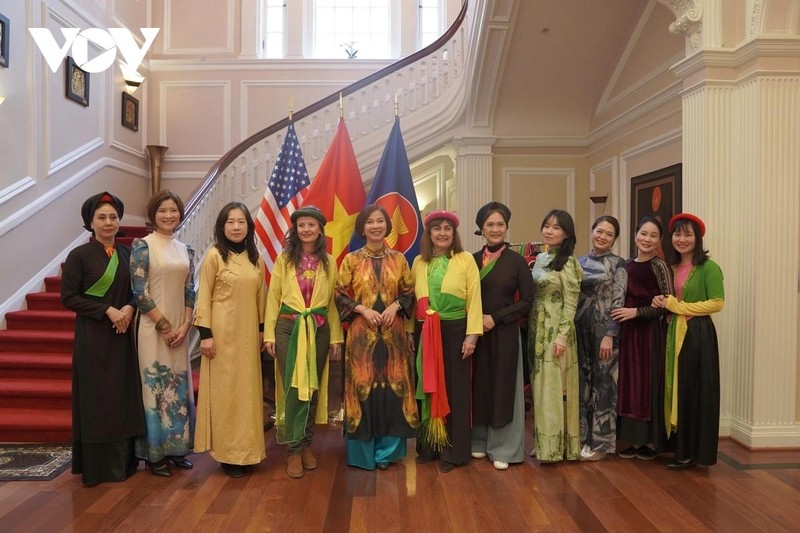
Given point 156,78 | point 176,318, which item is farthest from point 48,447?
point 156,78

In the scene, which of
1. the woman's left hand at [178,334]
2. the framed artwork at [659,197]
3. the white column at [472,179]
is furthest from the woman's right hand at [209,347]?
the white column at [472,179]

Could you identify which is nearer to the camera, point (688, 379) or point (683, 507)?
point (683, 507)

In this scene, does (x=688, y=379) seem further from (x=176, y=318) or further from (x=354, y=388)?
(x=176, y=318)

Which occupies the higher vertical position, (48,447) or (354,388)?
(354,388)

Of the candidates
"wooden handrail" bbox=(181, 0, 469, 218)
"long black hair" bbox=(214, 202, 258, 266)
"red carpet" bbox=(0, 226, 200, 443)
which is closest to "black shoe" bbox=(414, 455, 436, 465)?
"long black hair" bbox=(214, 202, 258, 266)

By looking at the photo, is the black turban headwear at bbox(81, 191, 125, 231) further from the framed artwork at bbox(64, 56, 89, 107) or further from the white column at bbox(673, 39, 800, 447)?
the framed artwork at bbox(64, 56, 89, 107)

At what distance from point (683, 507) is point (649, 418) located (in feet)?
2.16

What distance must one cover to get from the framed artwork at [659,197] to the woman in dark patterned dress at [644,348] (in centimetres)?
120

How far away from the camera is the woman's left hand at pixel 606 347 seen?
3332 millimetres

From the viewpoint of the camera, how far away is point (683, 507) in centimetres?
274

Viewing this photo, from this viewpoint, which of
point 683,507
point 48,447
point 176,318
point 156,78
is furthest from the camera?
point 156,78

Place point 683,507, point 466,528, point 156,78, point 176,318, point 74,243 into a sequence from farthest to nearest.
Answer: point 156,78 → point 74,243 → point 176,318 → point 683,507 → point 466,528

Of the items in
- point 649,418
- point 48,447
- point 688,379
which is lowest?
point 48,447

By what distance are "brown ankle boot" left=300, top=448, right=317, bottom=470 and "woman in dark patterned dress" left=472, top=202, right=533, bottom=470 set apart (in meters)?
0.95
